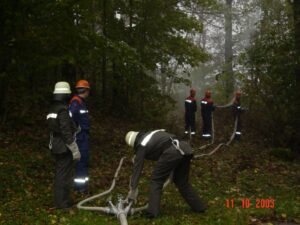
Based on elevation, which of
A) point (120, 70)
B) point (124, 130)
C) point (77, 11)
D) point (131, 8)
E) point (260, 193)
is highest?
point (131, 8)

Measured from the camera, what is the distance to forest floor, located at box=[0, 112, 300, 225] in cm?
845

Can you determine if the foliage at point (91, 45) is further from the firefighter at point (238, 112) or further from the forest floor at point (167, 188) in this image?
the firefighter at point (238, 112)

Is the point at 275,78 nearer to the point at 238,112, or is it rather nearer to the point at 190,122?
the point at 238,112

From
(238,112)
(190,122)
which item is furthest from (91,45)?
(238,112)

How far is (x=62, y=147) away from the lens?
9250 mm

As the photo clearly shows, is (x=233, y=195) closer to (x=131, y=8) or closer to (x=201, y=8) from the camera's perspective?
(x=131, y=8)

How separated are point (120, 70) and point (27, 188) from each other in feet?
24.7

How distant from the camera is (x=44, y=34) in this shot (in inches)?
483

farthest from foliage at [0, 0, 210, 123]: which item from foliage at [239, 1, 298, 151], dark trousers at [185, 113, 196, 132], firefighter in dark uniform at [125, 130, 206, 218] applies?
firefighter in dark uniform at [125, 130, 206, 218]

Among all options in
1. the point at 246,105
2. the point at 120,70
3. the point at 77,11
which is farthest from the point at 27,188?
the point at 246,105

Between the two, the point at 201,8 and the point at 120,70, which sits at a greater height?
the point at 201,8
